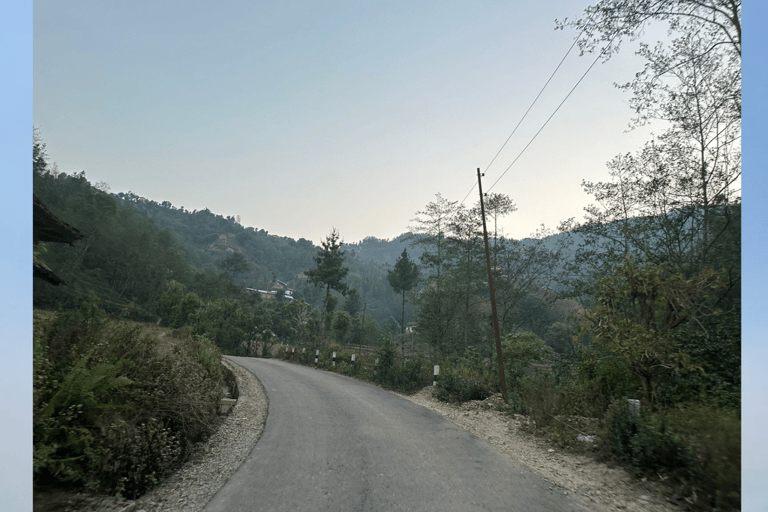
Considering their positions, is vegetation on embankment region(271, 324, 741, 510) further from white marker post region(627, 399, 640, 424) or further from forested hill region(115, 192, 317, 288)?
forested hill region(115, 192, 317, 288)

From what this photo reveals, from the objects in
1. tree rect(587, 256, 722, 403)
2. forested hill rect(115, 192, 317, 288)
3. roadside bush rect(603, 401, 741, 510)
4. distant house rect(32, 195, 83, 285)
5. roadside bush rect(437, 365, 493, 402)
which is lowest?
roadside bush rect(437, 365, 493, 402)

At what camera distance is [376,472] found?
16.2ft

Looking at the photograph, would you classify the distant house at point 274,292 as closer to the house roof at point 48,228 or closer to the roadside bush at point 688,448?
the house roof at point 48,228

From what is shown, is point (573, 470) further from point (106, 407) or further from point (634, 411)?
point (106, 407)

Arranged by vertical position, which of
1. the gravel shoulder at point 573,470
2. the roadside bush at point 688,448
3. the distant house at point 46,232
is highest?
the distant house at point 46,232

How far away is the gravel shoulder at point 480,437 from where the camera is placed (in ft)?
12.0

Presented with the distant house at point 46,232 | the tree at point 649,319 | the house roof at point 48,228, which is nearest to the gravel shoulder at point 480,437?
the tree at point 649,319

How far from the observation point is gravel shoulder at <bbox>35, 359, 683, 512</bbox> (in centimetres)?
365

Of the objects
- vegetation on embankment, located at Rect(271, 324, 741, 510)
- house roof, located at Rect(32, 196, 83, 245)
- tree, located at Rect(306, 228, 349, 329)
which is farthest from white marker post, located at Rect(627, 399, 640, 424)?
tree, located at Rect(306, 228, 349, 329)

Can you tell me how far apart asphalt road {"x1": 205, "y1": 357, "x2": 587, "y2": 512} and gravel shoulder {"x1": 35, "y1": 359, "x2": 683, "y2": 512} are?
22cm

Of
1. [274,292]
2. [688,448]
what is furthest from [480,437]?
[274,292]

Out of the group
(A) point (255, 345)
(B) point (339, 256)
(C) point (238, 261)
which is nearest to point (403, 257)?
(B) point (339, 256)

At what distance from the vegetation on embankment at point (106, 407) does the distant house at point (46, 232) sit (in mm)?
1349

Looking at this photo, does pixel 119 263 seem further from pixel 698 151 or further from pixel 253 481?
pixel 698 151
